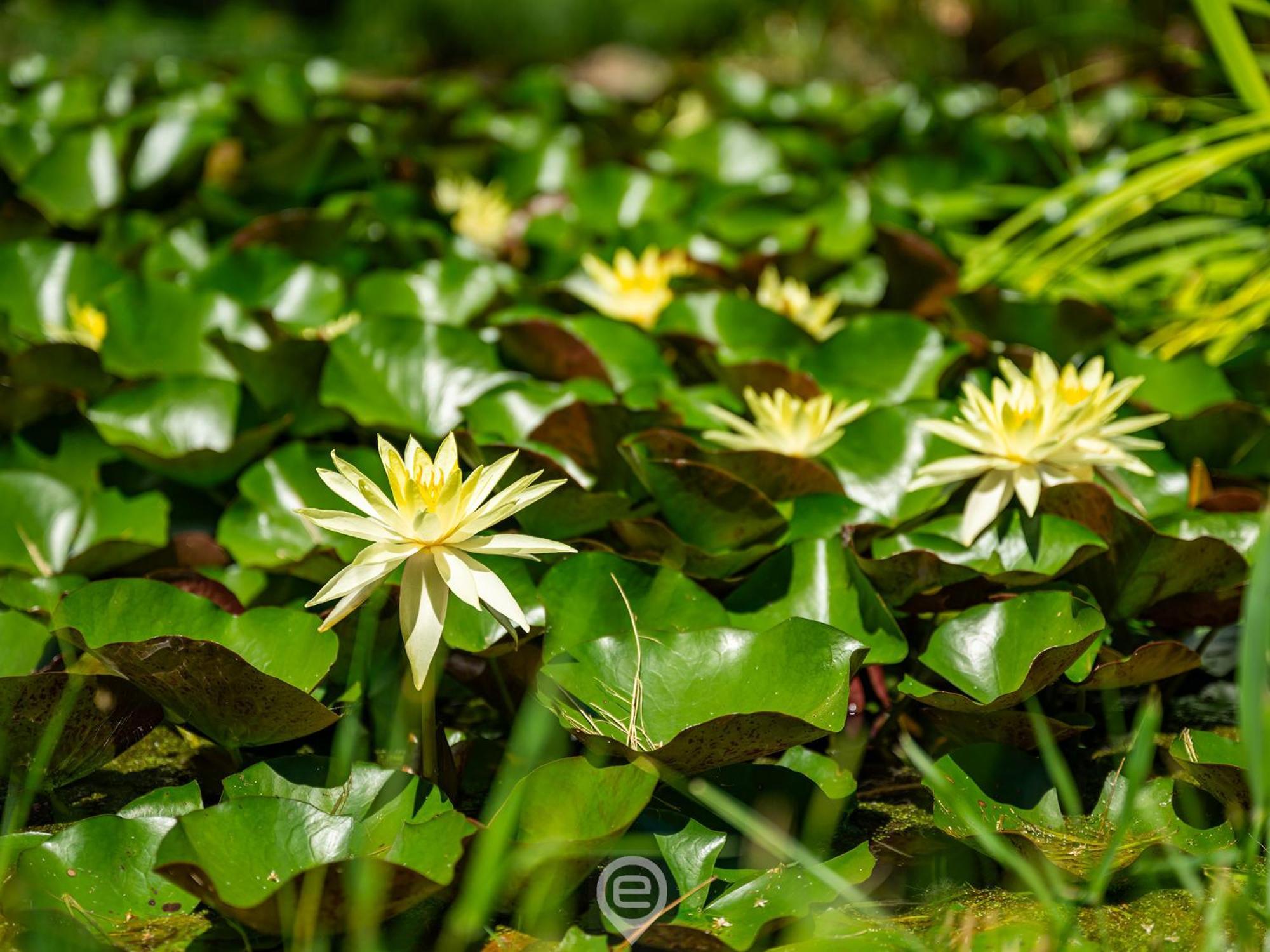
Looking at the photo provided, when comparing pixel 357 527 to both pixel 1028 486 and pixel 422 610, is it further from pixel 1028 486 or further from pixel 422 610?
pixel 1028 486

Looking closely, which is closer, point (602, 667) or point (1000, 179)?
point (602, 667)

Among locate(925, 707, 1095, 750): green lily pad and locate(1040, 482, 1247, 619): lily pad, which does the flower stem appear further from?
locate(1040, 482, 1247, 619): lily pad

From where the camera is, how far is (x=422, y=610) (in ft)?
3.24

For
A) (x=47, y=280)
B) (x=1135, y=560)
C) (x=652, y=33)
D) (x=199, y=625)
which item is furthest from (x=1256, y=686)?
(x=652, y=33)

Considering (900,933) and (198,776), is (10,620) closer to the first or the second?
(198,776)

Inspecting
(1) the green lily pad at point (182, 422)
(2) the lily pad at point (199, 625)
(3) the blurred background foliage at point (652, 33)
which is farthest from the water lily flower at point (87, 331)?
(3) the blurred background foliage at point (652, 33)

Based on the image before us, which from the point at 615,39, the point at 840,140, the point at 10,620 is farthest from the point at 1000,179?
the point at 615,39

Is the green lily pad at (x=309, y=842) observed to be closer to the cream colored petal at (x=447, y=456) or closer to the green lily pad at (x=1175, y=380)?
the cream colored petal at (x=447, y=456)

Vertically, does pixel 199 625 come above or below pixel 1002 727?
above

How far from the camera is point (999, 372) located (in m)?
1.70

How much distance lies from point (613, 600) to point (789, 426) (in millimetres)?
318

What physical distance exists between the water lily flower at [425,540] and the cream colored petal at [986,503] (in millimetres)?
480

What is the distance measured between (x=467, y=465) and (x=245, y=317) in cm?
55

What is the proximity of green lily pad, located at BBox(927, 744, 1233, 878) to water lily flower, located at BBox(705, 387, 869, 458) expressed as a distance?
0.40 metres
